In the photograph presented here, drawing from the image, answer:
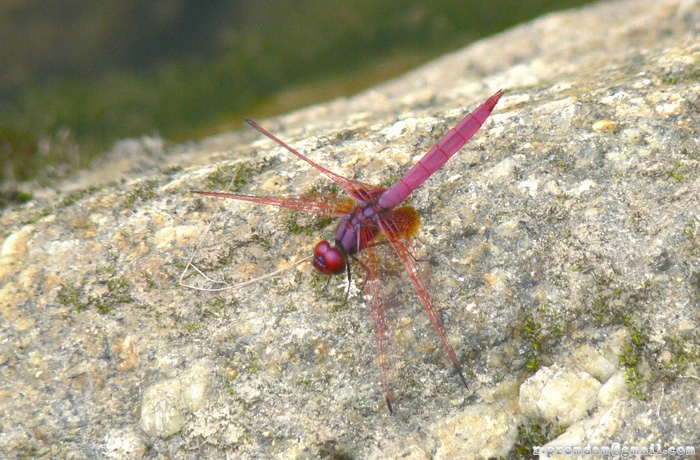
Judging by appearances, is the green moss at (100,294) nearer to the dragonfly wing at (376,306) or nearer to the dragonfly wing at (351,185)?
the dragonfly wing at (351,185)

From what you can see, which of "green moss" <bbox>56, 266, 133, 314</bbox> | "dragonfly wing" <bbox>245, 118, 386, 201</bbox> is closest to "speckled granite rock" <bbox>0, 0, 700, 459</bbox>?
"green moss" <bbox>56, 266, 133, 314</bbox>

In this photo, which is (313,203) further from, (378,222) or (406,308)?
(406,308)

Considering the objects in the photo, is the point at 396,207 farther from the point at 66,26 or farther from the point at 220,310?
the point at 66,26

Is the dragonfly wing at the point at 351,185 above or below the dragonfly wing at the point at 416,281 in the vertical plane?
above

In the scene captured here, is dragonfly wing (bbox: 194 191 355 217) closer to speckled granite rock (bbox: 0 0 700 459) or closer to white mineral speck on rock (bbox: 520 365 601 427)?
speckled granite rock (bbox: 0 0 700 459)

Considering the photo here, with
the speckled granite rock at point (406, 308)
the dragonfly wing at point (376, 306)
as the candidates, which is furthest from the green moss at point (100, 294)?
the dragonfly wing at point (376, 306)
